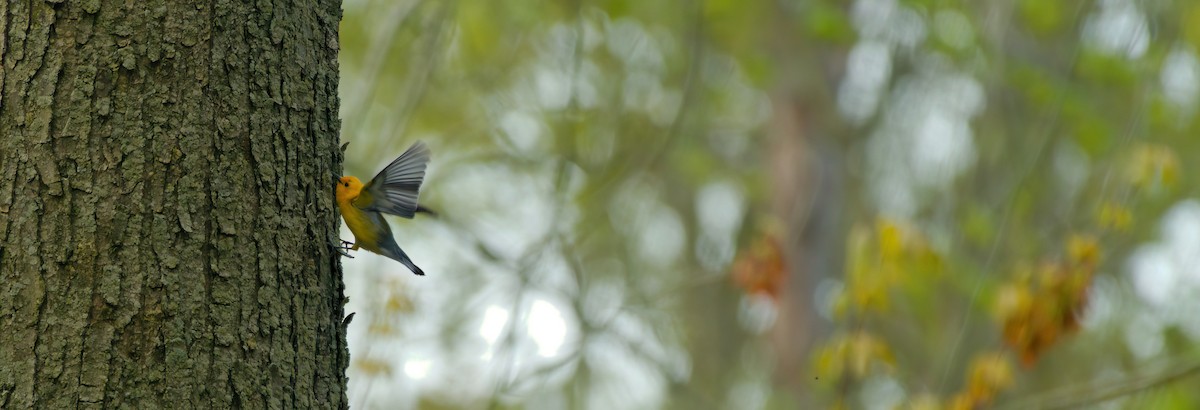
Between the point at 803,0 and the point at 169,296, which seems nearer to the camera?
the point at 169,296

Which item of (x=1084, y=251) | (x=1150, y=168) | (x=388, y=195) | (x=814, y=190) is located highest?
(x=814, y=190)

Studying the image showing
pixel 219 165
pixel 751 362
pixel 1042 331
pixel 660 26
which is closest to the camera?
pixel 219 165

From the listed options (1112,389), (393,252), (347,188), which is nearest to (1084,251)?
(1112,389)

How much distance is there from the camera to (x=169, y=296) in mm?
1727

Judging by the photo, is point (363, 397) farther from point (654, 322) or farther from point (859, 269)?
point (654, 322)

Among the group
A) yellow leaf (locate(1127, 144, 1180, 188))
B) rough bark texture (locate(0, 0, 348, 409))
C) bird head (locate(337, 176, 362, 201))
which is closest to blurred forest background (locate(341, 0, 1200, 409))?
yellow leaf (locate(1127, 144, 1180, 188))

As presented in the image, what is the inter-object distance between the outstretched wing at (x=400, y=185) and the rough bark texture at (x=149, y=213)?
1.69 feet

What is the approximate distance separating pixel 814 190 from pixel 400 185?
6.71 metres

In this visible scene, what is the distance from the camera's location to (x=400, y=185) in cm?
248

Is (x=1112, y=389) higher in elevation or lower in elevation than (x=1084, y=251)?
lower

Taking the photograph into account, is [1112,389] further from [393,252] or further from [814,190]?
[814,190]

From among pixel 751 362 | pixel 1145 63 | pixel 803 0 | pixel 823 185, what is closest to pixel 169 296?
pixel 1145 63

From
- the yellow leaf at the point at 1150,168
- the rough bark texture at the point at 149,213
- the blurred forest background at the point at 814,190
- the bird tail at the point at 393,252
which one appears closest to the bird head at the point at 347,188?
the rough bark texture at the point at 149,213

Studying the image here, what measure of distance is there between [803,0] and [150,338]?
22.5 feet
